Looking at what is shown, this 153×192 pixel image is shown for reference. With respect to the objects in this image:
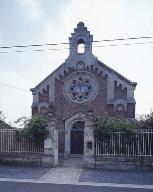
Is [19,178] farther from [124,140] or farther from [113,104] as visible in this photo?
[113,104]

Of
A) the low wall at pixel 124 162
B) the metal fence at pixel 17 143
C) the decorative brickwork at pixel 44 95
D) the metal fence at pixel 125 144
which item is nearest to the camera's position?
the low wall at pixel 124 162

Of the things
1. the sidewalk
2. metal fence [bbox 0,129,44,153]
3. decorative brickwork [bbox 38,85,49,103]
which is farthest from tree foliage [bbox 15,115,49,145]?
decorative brickwork [bbox 38,85,49,103]

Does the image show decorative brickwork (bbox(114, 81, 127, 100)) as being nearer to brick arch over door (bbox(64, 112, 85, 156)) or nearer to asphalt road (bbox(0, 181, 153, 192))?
brick arch over door (bbox(64, 112, 85, 156))

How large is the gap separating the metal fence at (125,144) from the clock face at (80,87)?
8959 millimetres

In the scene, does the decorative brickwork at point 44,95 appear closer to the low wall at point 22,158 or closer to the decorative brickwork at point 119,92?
the decorative brickwork at point 119,92

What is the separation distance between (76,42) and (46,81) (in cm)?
430

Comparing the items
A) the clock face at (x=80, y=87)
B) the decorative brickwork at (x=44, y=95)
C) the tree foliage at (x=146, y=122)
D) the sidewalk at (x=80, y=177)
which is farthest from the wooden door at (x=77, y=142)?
the sidewalk at (x=80, y=177)

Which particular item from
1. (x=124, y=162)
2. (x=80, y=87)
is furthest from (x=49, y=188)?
(x=80, y=87)

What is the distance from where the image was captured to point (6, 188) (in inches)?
499

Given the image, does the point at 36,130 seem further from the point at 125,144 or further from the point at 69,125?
the point at 69,125

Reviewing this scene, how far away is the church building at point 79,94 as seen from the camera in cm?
2853

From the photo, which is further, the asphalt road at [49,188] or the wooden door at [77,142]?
the wooden door at [77,142]

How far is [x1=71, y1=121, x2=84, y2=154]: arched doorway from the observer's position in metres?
28.2

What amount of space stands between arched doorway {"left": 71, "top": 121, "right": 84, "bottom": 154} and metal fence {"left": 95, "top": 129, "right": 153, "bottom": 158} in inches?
291
